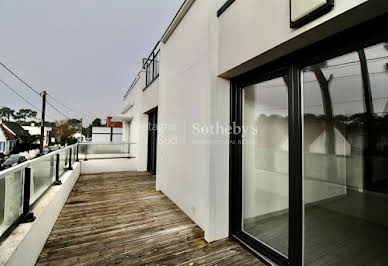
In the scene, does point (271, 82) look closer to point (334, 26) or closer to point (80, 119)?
point (334, 26)

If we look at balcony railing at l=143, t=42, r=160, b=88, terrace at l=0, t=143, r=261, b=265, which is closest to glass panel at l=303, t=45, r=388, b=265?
terrace at l=0, t=143, r=261, b=265

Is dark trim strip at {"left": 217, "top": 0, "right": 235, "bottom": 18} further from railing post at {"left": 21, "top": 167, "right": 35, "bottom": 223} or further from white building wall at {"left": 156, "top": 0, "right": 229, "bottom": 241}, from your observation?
railing post at {"left": 21, "top": 167, "right": 35, "bottom": 223}

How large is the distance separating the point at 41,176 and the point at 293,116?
3.37 m

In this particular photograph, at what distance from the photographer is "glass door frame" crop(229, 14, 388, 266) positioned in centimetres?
120

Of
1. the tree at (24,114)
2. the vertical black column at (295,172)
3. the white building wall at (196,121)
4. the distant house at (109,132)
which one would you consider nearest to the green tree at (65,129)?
the tree at (24,114)

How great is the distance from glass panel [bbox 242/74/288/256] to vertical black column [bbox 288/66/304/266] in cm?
12

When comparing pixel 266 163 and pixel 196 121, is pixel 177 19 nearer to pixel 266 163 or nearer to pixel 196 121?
pixel 196 121

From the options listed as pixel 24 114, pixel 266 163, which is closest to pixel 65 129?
pixel 24 114

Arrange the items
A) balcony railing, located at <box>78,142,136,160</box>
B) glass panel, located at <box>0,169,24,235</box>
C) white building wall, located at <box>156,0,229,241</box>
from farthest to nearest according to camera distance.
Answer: balcony railing, located at <box>78,142,136,160</box> → white building wall, located at <box>156,0,229,241</box> → glass panel, located at <box>0,169,24,235</box>

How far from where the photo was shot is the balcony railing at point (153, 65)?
5333 mm

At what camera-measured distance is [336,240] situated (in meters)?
1.39

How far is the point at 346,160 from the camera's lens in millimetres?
1270

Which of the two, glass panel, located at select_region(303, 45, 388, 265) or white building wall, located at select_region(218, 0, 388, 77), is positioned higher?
white building wall, located at select_region(218, 0, 388, 77)

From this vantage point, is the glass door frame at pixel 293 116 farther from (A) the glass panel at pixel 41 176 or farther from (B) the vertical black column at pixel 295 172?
(A) the glass panel at pixel 41 176
